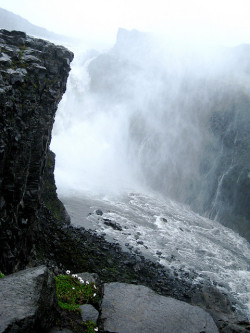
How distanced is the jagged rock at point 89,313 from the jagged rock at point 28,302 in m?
0.97

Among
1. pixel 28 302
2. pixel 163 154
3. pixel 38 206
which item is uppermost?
pixel 28 302

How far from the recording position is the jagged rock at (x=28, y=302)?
4785 millimetres

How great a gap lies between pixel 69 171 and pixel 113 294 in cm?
3875

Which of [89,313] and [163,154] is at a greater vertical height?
[89,313]

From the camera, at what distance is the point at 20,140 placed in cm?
1179

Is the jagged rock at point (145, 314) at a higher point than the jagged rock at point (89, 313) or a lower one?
lower

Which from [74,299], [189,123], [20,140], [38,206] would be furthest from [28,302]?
[189,123]

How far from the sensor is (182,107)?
57.3m

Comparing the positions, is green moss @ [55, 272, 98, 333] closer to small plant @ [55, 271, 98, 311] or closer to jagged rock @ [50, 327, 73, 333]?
small plant @ [55, 271, 98, 311]

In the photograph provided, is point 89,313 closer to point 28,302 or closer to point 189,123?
point 28,302

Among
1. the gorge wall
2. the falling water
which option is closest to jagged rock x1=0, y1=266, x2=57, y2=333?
the falling water

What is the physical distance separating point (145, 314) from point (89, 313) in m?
2.69

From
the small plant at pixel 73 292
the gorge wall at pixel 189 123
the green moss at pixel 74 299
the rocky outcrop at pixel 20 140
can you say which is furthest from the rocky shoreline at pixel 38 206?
the gorge wall at pixel 189 123

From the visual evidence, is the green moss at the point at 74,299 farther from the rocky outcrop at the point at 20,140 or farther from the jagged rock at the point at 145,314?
the rocky outcrop at the point at 20,140
